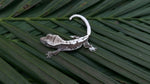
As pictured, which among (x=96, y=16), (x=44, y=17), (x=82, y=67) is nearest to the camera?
(x=82, y=67)

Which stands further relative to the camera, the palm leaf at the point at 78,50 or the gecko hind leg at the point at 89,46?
the gecko hind leg at the point at 89,46

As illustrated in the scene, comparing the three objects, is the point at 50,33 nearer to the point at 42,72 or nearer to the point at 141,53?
the point at 42,72

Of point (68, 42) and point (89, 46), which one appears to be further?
point (68, 42)

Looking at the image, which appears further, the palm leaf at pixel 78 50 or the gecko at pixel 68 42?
the gecko at pixel 68 42

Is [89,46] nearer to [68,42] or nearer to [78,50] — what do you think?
[78,50]

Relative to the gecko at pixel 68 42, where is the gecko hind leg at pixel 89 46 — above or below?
below

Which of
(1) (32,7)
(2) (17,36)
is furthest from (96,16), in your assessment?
(2) (17,36)

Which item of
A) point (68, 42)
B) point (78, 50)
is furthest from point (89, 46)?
point (68, 42)

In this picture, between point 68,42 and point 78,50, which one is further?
point 68,42
